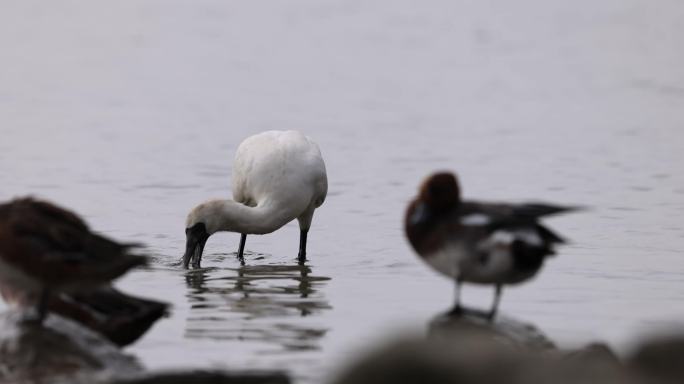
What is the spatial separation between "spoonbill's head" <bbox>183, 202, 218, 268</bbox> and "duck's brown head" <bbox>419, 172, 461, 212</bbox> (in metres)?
4.67

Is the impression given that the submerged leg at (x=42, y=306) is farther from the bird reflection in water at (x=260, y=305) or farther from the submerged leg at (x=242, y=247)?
the submerged leg at (x=242, y=247)

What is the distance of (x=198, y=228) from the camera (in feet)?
40.2

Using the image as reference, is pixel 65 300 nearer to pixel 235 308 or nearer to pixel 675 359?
pixel 235 308

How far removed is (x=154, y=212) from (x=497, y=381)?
9073 millimetres

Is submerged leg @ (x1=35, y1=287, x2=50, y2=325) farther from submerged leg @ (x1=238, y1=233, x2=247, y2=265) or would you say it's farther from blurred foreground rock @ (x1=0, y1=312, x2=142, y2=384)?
submerged leg @ (x1=238, y1=233, x2=247, y2=265)

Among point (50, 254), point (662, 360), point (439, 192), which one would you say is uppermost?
point (439, 192)

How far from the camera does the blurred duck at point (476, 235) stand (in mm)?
7562

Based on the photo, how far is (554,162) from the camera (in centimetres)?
1805

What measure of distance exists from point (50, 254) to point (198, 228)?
16.2ft

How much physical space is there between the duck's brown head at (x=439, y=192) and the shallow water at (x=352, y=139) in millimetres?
1203

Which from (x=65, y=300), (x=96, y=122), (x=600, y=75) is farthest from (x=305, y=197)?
(x=600, y=75)

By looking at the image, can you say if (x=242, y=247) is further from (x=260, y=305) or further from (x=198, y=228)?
(x=260, y=305)

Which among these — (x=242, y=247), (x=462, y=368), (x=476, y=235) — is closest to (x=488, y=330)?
(x=476, y=235)

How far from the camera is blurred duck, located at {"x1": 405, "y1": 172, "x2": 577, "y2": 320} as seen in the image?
24.8 feet
